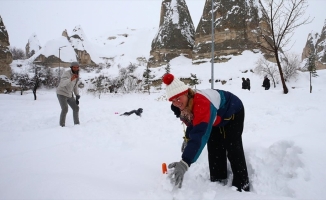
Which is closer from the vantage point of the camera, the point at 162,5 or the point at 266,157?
the point at 266,157

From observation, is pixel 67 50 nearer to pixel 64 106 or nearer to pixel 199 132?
pixel 64 106

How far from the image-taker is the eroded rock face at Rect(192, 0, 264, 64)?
1056 inches

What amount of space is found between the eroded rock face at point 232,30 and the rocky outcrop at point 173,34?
309 centimetres

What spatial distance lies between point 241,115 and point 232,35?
27.8m

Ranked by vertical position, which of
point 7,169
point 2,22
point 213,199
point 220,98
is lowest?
point 213,199

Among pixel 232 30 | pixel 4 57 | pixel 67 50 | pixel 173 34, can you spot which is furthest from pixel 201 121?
pixel 67 50

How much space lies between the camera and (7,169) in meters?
2.12

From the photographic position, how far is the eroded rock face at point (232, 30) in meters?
26.8

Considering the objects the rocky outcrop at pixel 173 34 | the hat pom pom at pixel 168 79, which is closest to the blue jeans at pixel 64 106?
the hat pom pom at pixel 168 79

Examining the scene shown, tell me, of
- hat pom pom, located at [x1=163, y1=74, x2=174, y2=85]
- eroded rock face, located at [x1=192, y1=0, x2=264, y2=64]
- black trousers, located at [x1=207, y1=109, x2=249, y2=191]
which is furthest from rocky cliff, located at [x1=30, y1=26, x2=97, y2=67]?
black trousers, located at [x1=207, y1=109, x2=249, y2=191]

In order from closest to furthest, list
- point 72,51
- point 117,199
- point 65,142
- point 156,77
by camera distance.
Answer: point 117,199 → point 65,142 → point 156,77 → point 72,51

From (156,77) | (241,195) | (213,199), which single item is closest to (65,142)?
(213,199)

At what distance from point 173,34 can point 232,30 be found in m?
8.67

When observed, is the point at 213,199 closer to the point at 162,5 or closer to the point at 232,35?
the point at 232,35
